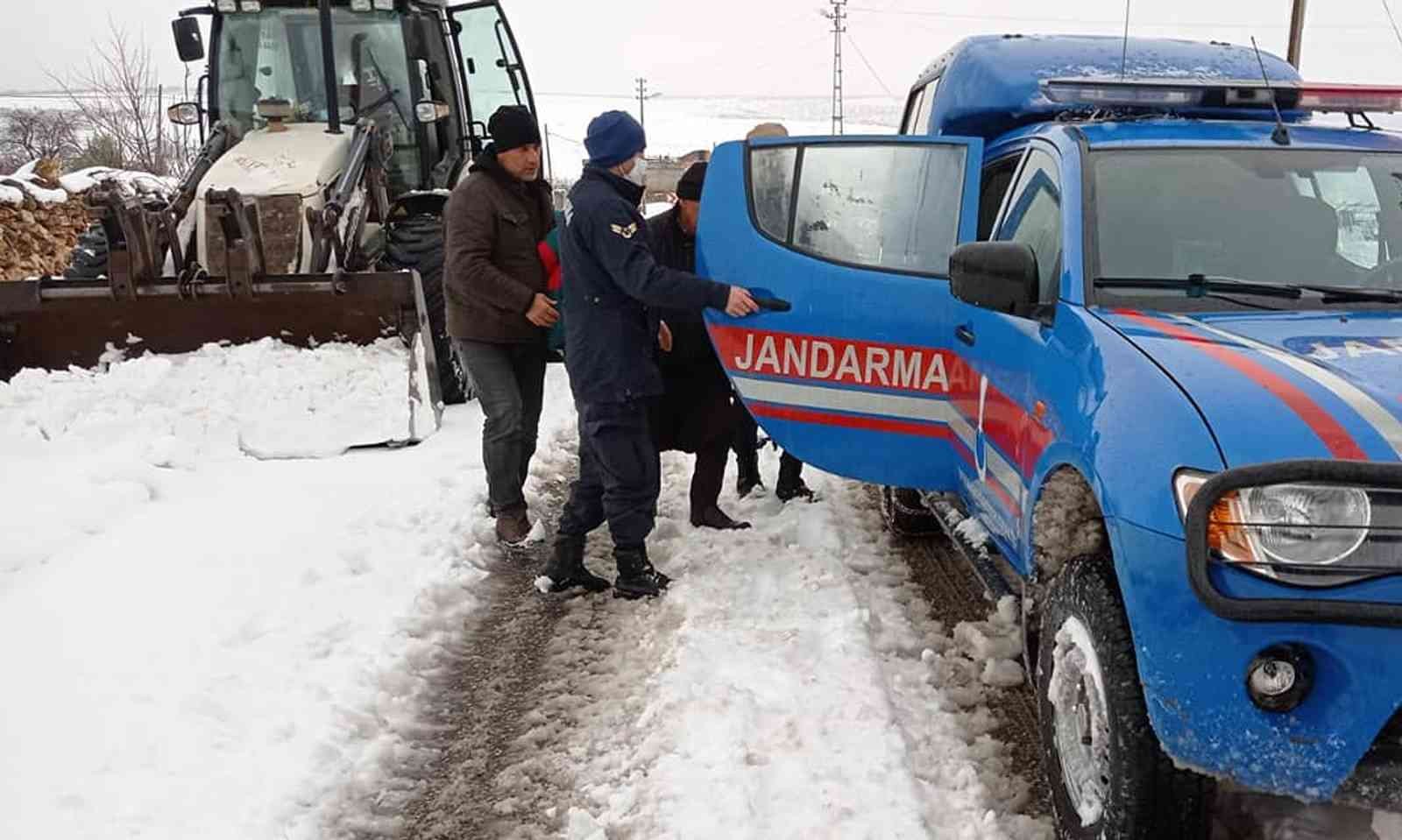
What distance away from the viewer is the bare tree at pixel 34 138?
32.3m

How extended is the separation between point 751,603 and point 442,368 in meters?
3.96

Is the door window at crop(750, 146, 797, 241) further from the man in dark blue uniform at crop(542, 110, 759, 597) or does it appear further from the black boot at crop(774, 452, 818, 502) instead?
the black boot at crop(774, 452, 818, 502)

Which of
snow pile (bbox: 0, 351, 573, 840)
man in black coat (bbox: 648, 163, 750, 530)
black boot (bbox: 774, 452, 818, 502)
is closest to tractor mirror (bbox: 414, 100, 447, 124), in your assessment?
snow pile (bbox: 0, 351, 573, 840)

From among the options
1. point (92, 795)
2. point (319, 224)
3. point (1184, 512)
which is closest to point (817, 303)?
point (1184, 512)

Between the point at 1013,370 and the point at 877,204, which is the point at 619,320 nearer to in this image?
the point at 877,204

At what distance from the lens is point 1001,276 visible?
9.98ft

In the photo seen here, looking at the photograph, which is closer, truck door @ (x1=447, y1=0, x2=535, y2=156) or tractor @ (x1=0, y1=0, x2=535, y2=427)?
tractor @ (x1=0, y1=0, x2=535, y2=427)

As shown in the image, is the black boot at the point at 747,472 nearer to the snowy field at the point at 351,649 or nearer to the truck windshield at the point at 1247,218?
the snowy field at the point at 351,649

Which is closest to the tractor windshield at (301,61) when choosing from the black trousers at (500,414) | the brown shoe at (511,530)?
the black trousers at (500,414)

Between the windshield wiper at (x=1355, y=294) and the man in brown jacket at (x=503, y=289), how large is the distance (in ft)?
9.82

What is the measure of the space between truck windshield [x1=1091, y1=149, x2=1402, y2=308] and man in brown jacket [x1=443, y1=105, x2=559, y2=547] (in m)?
2.50

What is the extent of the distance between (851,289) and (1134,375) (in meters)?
1.52

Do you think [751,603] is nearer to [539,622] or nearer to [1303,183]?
[539,622]

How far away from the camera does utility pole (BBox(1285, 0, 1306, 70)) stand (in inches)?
707
